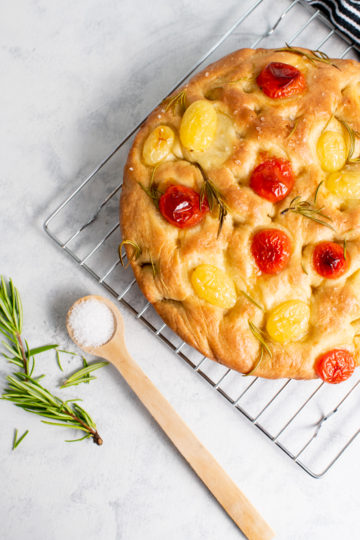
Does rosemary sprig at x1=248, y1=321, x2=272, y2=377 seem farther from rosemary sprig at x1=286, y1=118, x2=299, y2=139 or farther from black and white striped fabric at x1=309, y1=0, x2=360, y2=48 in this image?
black and white striped fabric at x1=309, y1=0, x2=360, y2=48

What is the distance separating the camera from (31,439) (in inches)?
110

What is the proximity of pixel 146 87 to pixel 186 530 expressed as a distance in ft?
7.86

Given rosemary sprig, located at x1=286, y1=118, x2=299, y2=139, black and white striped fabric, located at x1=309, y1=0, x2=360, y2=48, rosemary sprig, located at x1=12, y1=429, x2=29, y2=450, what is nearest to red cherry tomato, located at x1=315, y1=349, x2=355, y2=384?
rosemary sprig, located at x1=286, y1=118, x2=299, y2=139

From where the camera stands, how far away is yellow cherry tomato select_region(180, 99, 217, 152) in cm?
240

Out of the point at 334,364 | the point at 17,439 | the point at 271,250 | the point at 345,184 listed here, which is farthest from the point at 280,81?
the point at 17,439

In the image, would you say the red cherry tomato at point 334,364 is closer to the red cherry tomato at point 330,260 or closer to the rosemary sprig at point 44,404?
the red cherry tomato at point 330,260

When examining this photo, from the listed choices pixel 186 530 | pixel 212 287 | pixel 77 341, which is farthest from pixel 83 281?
pixel 186 530

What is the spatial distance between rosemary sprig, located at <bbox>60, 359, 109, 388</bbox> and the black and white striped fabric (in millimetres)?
2215

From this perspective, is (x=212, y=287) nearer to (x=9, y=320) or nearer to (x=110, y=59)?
(x=9, y=320)

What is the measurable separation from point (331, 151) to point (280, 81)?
15.5 inches

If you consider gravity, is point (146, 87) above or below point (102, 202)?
above

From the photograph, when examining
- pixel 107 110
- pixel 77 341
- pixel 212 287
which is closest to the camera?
pixel 212 287

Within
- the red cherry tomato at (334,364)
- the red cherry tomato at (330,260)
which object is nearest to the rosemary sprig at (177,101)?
the red cherry tomato at (330,260)

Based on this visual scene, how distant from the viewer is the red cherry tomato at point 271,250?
7.63 ft
